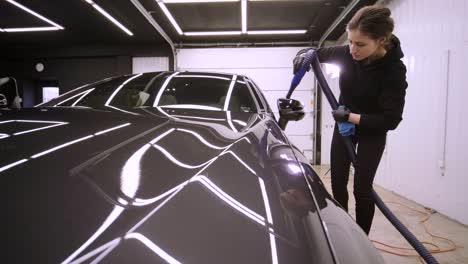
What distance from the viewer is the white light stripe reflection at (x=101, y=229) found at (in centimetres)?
30

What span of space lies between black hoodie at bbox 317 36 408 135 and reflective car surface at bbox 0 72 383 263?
86 cm

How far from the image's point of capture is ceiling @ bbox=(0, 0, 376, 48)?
5168 millimetres

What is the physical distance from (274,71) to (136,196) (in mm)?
7137

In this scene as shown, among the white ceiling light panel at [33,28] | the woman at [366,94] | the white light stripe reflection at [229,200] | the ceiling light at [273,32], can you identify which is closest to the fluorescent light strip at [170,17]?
the ceiling light at [273,32]

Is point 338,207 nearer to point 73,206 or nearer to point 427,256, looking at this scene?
point 73,206

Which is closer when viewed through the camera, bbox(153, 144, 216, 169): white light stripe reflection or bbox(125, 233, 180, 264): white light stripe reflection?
bbox(125, 233, 180, 264): white light stripe reflection

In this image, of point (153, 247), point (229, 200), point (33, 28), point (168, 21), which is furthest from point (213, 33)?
point (153, 247)

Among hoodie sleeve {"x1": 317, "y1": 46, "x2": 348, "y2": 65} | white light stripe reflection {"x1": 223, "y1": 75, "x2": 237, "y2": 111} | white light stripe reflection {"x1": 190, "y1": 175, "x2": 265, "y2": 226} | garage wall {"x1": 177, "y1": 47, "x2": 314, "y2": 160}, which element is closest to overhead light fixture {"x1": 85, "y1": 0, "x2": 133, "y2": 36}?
garage wall {"x1": 177, "y1": 47, "x2": 314, "y2": 160}

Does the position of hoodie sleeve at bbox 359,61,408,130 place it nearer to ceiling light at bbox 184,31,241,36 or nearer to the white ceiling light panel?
ceiling light at bbox 184,31,241,36

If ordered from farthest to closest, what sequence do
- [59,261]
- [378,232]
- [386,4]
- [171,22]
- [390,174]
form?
[171,22] → [386,4] → [390,174] → [378,232] → [59,261]

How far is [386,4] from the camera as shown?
460cm

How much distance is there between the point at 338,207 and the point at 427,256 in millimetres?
918

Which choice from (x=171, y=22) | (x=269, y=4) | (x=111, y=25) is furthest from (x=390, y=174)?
(x=111, y=25)

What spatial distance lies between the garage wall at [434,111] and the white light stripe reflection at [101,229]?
3384mm
